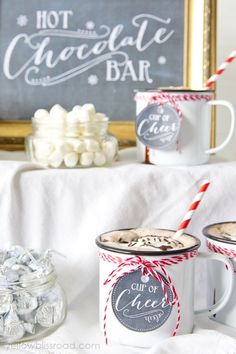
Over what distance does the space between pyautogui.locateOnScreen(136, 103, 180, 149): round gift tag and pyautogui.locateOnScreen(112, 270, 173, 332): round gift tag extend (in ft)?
0.77

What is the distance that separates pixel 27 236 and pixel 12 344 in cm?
18

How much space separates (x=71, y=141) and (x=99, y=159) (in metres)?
0.05

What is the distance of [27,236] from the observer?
2.77 feet

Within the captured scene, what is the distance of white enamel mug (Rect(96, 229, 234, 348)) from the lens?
69cm

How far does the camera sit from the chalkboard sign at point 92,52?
1.00m

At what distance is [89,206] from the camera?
84 centimetres

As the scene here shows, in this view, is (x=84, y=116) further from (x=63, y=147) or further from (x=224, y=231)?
(x=224, y=231)

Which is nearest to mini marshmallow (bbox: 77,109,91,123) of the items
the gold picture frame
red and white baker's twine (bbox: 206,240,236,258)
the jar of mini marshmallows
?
the jar of mini marshmallows

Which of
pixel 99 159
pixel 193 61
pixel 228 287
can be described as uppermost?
pixel 193 61

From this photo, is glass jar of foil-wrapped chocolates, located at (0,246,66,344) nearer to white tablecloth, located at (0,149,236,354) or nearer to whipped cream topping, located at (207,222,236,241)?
white tablecloth, located at (0,149,236,354)

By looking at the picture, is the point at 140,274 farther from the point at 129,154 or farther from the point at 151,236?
the point at 129,154

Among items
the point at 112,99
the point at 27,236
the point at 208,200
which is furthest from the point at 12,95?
the point at 208,200

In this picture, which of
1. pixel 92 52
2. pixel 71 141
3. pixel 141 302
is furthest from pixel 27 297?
pixel 92 52

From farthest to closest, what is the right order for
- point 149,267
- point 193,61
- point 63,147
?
point 193,61, point 63,147, point 149,267
